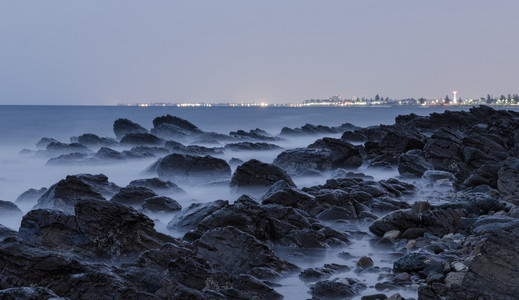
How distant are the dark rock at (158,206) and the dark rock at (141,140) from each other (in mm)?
19252

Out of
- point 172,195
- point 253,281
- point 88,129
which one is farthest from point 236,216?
point 88,129

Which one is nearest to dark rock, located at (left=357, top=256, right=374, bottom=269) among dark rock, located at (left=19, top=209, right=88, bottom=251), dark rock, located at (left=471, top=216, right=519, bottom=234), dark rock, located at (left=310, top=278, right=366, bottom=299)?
dark rock, located at (left=310, top=278, right=366, bottom=299)

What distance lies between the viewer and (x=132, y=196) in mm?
12891

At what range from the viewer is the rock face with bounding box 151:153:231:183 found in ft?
59.2

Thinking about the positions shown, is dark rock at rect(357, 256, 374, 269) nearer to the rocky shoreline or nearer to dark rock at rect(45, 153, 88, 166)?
the rocky shoreline

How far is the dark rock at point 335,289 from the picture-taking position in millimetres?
6668

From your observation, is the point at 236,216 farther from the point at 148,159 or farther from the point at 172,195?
the point at 148,159

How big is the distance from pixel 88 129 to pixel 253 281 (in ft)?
197

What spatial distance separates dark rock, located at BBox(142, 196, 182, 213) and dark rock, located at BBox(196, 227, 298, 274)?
4.77 m

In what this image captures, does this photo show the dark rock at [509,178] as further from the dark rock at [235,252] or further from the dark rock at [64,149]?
the dark rock at [64,149]

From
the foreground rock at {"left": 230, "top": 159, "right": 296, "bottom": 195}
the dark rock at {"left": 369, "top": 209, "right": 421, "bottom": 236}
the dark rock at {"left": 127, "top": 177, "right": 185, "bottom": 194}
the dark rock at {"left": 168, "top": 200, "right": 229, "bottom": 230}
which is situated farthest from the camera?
the dark rock at {"left": 127, "top": 177, "right": 185, "bottom": 194}

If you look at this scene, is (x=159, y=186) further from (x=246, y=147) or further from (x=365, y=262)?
(x=246, y=147)

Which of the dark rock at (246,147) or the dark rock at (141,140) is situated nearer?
the dark rock at (246,147)

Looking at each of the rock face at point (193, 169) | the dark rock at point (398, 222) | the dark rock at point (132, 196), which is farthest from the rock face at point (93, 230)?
the rock face at point (193, 169)
